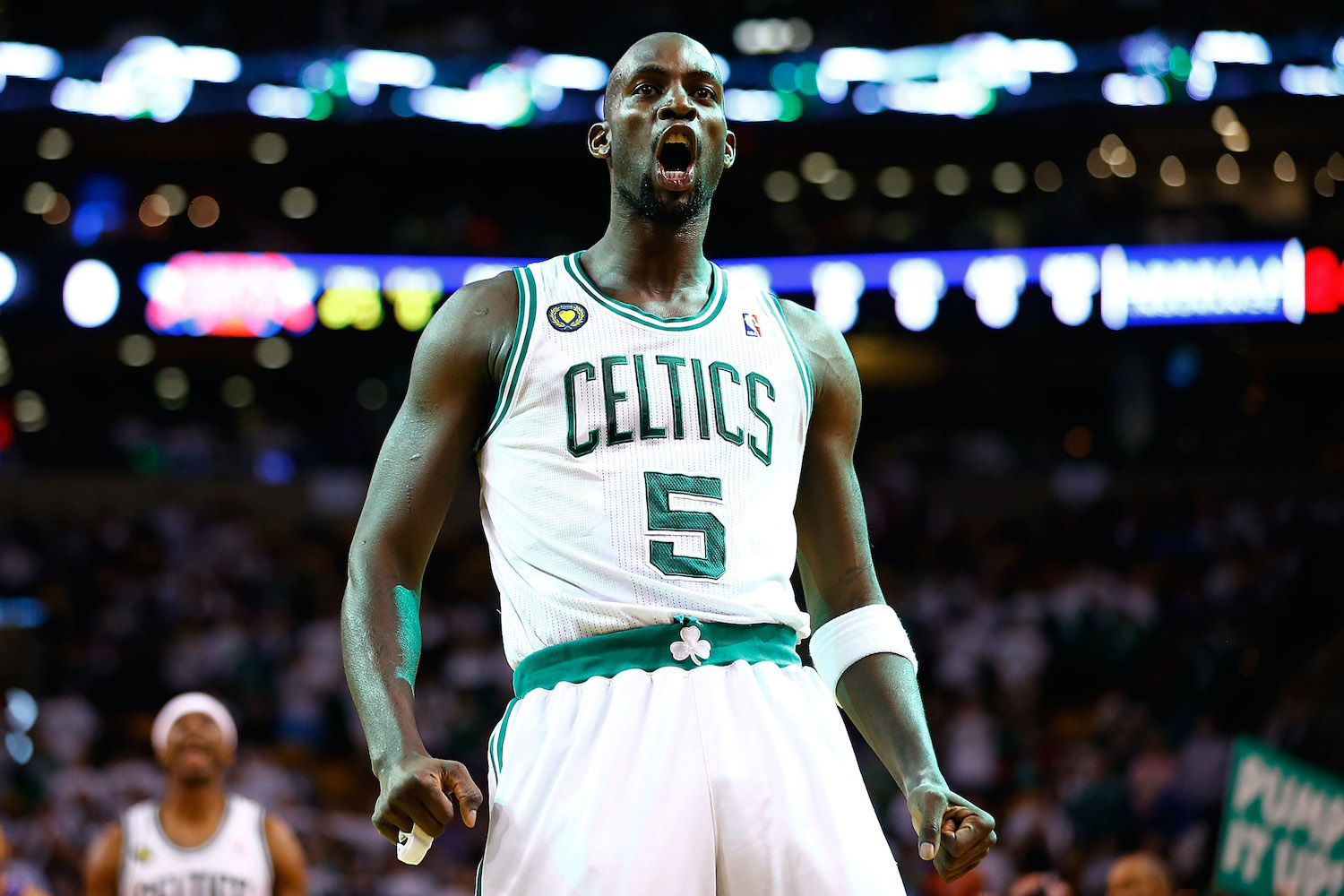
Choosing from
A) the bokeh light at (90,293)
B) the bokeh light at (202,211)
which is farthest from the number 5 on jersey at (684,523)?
the bokeh light at (202,211)

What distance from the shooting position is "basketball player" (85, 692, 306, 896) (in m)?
6.31

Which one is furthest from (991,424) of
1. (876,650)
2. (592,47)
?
(876,650)

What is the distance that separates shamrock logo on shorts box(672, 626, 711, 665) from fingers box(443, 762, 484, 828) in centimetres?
42

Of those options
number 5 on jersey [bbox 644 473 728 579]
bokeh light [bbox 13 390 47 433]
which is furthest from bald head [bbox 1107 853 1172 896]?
bokeh light [bbox 13 390 47 433]

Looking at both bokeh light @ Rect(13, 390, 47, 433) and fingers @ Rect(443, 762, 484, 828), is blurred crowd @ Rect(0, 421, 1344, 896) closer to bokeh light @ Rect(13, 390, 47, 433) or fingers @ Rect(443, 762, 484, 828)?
bokeh light @ Rect(13, 390, 47, 433)

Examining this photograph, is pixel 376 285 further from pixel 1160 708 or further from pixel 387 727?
pixel 387 727

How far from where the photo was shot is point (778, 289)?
18250 mm

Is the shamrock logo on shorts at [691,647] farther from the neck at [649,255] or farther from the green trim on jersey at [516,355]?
the neck at [649,255]

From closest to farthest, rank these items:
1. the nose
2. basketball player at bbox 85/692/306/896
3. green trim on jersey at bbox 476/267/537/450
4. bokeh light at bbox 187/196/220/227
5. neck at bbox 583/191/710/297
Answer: green trim on jersey at bbox 476/267/537/450 < the nose < neck at bbox 583/191/710/297 < basketball player at bbox 85/692/306/896 < bokeh light at bbox 187/196/220/227

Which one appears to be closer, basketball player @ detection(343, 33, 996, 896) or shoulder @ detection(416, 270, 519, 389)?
basketball player @ detection(343, 33, 996, 896)

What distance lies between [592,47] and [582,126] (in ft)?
3.16

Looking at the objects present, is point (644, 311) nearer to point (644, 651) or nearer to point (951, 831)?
point (644, 651)

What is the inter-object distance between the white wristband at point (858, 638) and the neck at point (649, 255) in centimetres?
67

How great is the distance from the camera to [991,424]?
2180cm
